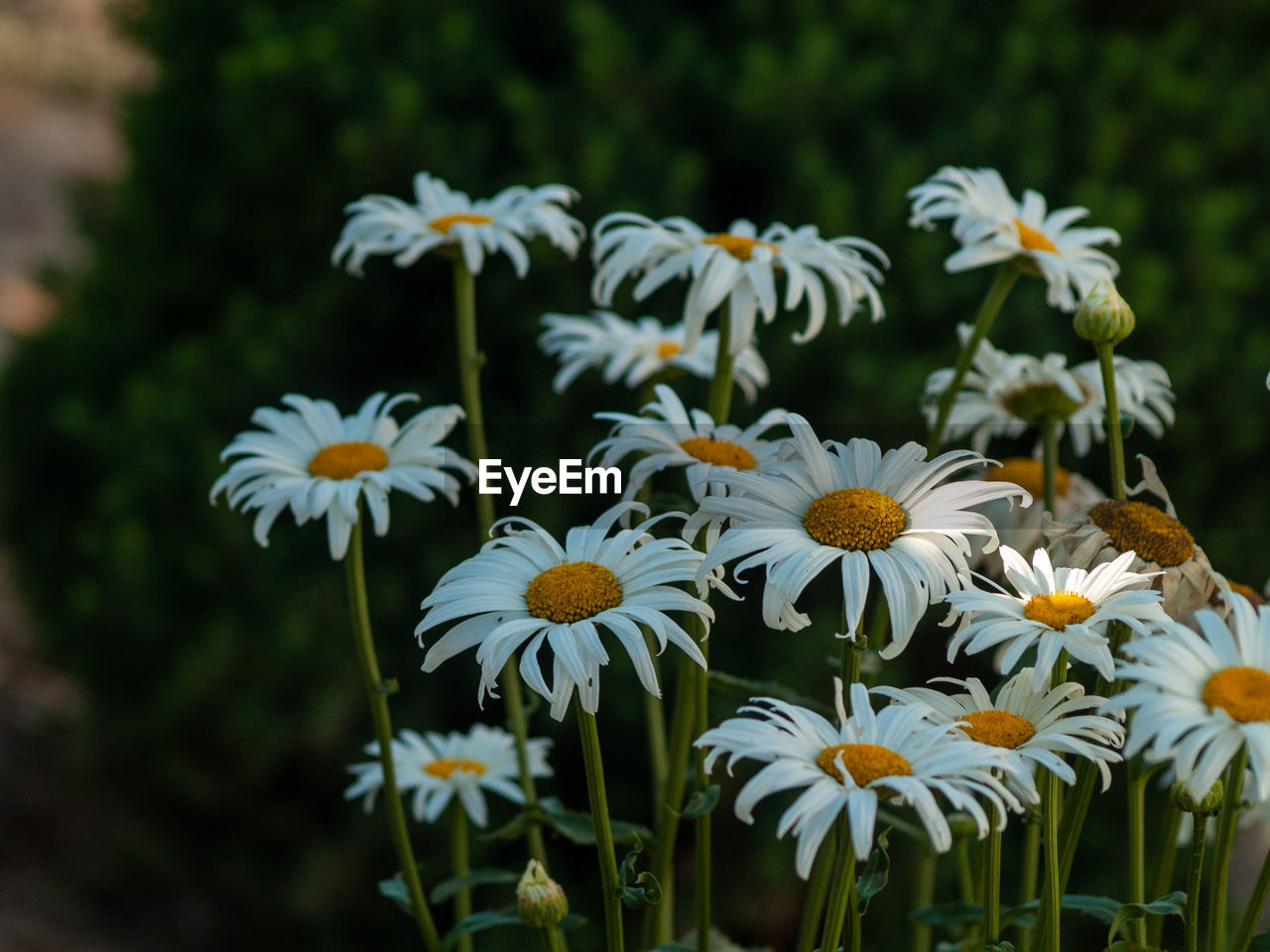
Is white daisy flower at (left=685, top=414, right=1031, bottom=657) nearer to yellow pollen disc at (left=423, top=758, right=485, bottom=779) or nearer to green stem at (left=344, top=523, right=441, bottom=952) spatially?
green stem at (left=344, top=523, right=441, bottom=952)

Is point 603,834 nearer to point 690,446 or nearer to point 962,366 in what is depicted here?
point 690,446

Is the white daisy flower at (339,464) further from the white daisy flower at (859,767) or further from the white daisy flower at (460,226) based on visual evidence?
the white daisy flower at (859,767)

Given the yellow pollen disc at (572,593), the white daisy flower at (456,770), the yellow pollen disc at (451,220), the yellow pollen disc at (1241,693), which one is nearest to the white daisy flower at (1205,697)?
the yellow pollen disc at (1241,693)

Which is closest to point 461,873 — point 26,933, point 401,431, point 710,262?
point 401,431

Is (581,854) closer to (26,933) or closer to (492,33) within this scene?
(26,933)

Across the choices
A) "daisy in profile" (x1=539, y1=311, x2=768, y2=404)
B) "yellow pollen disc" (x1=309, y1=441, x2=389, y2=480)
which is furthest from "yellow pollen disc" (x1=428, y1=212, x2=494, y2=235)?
"yellow pollen disc" (x1=309, y1=441, x2=389, y2=480)

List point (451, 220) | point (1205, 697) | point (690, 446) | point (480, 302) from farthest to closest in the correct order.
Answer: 1. point (480, 302)
2. point (451, 220)
3. point (690, 446)
4. point (1205, 697)

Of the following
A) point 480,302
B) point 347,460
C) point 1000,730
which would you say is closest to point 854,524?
point 1000,730
